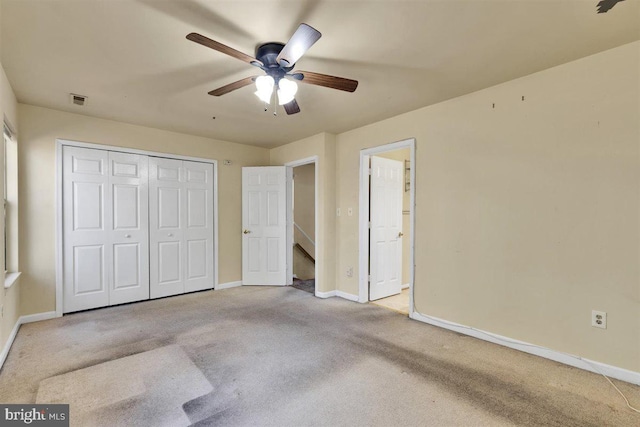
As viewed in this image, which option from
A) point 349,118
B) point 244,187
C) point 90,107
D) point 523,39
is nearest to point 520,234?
point 523,39

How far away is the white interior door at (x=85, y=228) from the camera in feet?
11.4

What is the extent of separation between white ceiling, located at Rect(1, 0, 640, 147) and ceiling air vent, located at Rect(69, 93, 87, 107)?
49 mm

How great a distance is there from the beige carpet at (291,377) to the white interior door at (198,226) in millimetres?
1266

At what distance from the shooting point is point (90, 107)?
3.27 metres

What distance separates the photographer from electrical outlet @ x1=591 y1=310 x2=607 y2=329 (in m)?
2.18

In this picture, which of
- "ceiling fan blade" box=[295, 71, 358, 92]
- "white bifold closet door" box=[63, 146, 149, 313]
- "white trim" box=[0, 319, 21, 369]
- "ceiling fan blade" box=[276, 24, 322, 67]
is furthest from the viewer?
"white bifold closet door" box=[63, 146, 149, 313]

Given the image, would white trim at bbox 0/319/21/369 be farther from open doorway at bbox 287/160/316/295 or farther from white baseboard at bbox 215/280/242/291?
open doorway at bbox 287/160/316/295

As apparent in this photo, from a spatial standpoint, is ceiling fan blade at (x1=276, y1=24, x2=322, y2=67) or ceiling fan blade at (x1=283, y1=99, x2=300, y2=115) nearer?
ceiling fan blade at (x1=276, y1=24, x2=322, y2=67)

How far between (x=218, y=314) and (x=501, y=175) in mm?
3353

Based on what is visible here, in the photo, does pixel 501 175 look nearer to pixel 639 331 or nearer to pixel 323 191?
pixel 639 331

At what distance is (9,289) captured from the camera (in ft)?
8.80

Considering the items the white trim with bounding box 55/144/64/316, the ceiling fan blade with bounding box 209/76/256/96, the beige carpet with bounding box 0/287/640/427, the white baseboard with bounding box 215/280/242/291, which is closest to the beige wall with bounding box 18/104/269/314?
the white trim with bounding box 55/144/64/316
